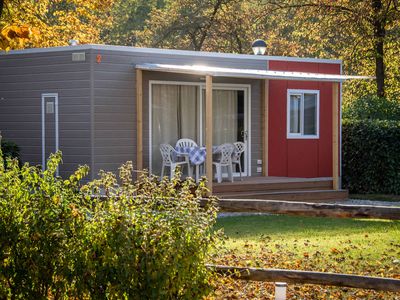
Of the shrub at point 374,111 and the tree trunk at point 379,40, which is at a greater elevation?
the tree trunk at point 379,40

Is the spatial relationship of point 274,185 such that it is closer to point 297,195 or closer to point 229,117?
point 297,195

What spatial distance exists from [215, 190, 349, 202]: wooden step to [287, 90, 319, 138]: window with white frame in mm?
1994

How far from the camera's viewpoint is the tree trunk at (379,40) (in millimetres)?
24219

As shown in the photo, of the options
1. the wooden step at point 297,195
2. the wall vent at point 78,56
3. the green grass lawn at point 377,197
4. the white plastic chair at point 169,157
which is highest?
the wall vent at point 78,56

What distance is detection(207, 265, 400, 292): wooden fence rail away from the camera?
291 inches

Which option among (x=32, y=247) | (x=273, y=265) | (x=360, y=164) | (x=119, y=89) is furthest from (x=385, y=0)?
(x=32, y=247)

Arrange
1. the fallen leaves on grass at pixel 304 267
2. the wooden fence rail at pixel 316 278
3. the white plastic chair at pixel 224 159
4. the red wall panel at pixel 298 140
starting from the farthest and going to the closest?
the red wall panel at pixel 298 140
the white plastic chair at pixel 224 159
the fallen leaves on grass at pixel 304 267
the wooden fence rail at pixel 316 278

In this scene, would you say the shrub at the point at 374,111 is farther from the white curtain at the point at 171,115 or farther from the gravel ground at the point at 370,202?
the white curtain at the point at 171,115

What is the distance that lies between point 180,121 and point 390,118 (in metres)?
6.66

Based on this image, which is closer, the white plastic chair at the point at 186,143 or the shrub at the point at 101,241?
the shrub at the point at 101,241

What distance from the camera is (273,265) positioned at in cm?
980

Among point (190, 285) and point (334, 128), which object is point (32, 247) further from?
point (334, 128)

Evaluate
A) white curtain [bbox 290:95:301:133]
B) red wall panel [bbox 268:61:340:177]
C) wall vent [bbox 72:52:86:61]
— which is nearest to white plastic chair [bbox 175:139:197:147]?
red wall panel [bbox 268:61:340:177]

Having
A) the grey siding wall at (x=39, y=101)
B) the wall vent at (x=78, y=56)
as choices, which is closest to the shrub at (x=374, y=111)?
the grey siding wall at (x=39, y=101)
